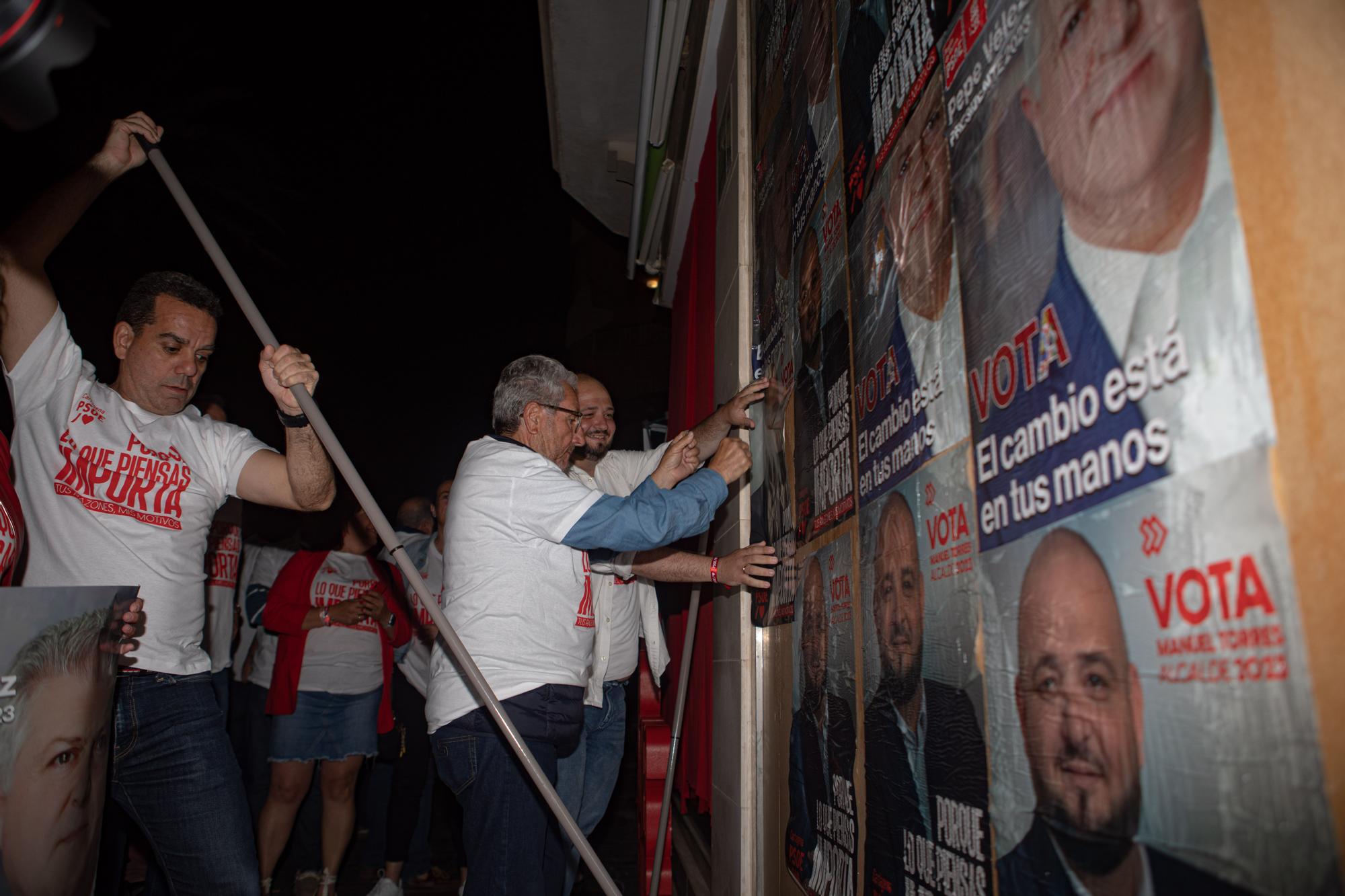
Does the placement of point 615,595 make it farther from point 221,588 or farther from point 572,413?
point 221,588

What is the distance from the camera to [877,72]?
4.94ft

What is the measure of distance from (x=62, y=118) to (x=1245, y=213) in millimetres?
3064

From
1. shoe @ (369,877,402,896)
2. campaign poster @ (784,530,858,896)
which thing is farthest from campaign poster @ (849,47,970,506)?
shoe @ (369,877,402,896)

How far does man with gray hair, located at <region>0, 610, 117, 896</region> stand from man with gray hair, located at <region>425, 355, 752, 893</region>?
73cm

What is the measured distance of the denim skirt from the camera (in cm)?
335

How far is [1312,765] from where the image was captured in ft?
1.78

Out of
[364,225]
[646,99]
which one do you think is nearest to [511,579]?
[646,99]

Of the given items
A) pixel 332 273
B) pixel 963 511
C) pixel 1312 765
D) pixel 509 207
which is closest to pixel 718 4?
pixel 963 511

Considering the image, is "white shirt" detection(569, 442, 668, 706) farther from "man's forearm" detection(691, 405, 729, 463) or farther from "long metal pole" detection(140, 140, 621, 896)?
"long metal pole" detection(140, 140, 621, 896)

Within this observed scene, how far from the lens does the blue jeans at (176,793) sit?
5.75ft

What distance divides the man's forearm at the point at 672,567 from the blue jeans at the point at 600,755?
530 millimetres

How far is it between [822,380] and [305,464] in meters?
1.37

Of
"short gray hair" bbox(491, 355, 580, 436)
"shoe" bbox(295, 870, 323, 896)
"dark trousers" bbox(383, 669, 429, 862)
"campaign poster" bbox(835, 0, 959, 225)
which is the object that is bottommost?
"shoe" bbox(295, 870, 323, 896)

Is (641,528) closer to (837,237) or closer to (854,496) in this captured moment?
(854,496)
